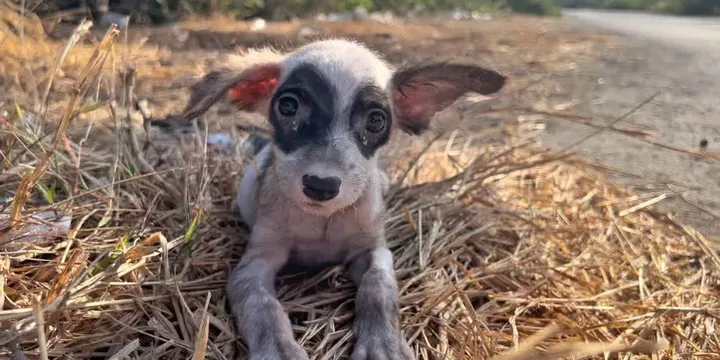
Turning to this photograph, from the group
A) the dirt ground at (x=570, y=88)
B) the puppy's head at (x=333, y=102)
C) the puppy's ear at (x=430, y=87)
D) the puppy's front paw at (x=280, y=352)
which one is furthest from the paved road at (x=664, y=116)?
the puppy's front paw at (x=280, y=352)

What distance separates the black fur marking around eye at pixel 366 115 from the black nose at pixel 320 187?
1.08 feet

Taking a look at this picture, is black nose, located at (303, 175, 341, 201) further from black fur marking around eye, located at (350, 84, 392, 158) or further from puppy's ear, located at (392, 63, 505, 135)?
puppy's ear, located at (392, 63, 505, 135)

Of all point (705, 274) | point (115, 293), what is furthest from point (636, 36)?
point (115, 293)

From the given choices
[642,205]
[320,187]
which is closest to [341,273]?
[320,187]

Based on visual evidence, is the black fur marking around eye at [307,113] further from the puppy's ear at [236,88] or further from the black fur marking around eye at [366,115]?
the puppy's ear at [236,88]

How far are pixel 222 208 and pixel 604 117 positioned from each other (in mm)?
3984

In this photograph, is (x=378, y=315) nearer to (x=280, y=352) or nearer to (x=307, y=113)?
(x=280, y=352)

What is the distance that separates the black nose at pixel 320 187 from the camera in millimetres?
2143

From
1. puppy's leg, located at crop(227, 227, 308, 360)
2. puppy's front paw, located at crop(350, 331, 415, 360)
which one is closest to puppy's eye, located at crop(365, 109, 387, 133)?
puppy's leg, located at crop(227, 227, 308, 360)

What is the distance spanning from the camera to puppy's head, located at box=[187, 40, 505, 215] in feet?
7.41

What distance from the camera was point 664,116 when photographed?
18.6 feet

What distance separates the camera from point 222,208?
3.34 meters

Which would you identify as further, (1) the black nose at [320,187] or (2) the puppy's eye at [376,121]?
(2) the puppy's eye at [376,121]

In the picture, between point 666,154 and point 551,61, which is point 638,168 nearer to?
point 666,154
